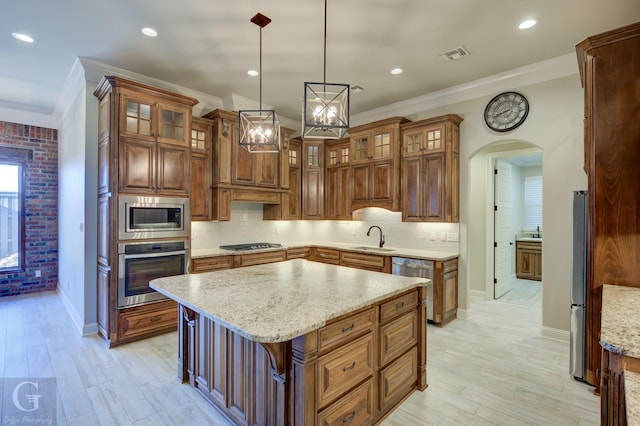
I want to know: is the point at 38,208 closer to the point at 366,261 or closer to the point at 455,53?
the point at 366,261

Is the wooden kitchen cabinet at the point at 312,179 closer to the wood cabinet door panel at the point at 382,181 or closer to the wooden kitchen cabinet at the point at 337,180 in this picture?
the wooden kitchen cabinet at the point at 337,180

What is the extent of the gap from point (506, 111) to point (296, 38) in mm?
2744

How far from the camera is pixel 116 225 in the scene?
10.7 ft

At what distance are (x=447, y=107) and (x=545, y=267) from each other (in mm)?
2443

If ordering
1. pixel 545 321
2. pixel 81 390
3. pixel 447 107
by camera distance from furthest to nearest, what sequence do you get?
pixel 447 107, pixel 545 321, pixel 81 390

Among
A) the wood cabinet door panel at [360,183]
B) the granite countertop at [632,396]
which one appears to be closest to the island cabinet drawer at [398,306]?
the granite countertop at [632,396]

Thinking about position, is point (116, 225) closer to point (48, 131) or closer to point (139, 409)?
point (139, 409)

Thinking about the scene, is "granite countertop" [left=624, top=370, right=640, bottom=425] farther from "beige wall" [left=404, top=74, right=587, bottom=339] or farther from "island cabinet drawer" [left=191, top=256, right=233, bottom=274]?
"island cabinet drawer" [left=191, top=256, right=233, bottom=274]

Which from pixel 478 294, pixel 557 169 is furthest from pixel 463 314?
pixel 557 169

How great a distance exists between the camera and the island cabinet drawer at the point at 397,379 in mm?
2096

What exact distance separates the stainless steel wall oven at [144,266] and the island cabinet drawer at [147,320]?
0.32 ft

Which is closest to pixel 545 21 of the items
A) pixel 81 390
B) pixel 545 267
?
pixel 545 267

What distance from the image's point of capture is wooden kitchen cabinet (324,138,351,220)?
5.25m

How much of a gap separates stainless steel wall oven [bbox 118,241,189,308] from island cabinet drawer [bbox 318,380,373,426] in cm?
267
